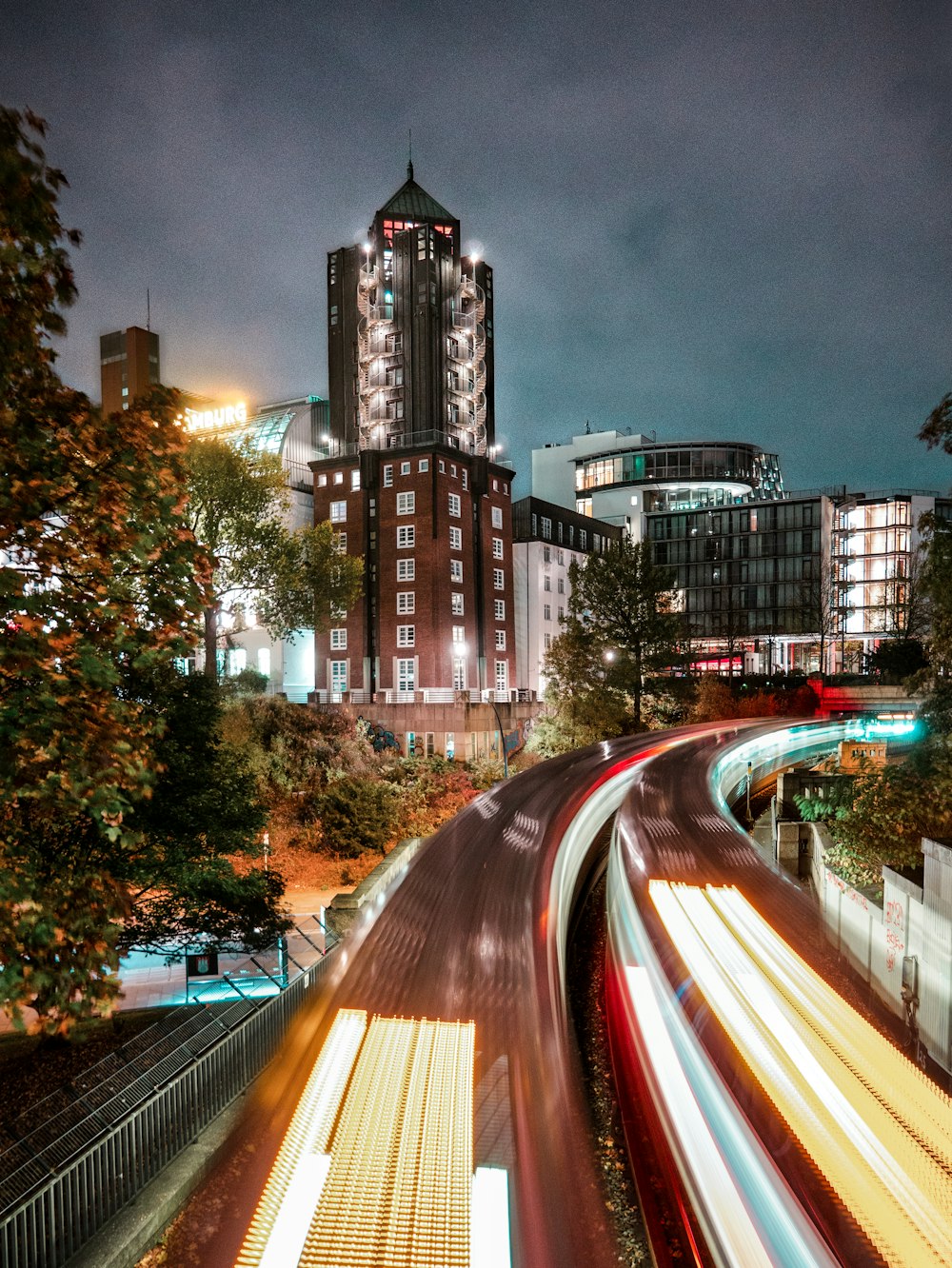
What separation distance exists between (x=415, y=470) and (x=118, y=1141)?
51948 millimetres

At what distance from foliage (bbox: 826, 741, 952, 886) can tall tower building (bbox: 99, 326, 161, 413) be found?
513 ft

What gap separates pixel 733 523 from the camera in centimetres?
10338

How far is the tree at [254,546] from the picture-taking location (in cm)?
3822

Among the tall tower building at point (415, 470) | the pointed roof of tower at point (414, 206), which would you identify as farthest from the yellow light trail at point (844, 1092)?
the pointed roof of tower at point (414, 206)

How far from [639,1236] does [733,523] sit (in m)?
103

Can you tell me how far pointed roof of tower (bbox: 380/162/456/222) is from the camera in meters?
68.3

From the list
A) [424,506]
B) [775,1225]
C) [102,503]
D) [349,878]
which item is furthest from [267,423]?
[775,1225]

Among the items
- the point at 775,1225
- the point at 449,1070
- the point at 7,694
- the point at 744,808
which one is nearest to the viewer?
the point at 775,1225

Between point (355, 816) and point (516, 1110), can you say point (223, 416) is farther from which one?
point (516, 1110)

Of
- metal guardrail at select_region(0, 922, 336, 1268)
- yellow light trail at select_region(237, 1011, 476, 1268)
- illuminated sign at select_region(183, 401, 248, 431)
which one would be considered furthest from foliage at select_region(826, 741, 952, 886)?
illuminated sign at select_region(183, 401, 248, 431)

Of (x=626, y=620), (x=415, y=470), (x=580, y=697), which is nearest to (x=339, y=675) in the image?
(x=415, y=470)

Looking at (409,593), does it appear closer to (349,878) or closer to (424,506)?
(424,506)

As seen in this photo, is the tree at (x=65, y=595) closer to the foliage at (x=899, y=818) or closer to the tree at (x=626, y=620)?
the foliage at (x=899, y=818)

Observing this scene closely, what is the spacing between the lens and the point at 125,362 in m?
152
